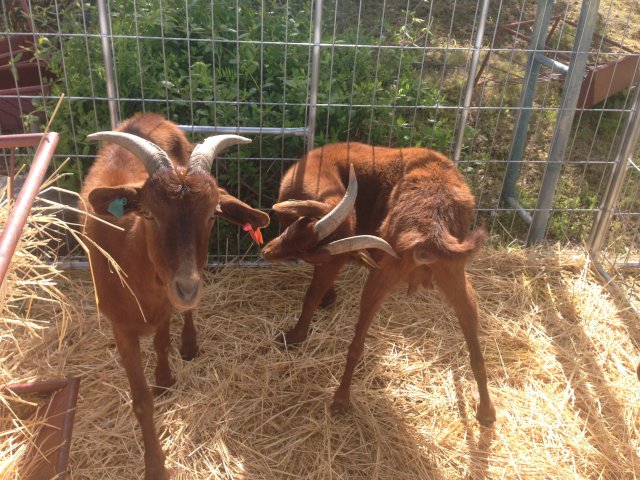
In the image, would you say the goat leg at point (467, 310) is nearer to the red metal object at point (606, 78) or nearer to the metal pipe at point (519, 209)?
the metal pipe at point (519, 209)

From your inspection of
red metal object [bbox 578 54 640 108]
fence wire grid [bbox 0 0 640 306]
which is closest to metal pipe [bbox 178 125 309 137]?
fence wire grid [bbox 0 0 640 306]

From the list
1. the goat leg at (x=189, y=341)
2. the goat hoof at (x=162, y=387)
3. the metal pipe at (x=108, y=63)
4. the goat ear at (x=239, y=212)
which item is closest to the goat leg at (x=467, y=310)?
the goat ear at (x=239, y=212)

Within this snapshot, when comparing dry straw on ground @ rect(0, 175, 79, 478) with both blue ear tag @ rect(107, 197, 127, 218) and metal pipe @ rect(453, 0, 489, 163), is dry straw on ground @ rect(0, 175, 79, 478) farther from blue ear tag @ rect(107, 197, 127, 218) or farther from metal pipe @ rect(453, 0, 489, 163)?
metal pipe @ rect(453, 0, 489, 163)

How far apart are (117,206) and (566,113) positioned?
12.7 feet

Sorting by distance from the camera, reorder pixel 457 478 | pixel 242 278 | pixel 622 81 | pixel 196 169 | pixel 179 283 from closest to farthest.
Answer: pixel 179 283
pixel 196 169
pixel 457 478
pixel 242 278
pixel 622 81

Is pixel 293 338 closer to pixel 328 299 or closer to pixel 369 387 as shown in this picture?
pixel 328 299

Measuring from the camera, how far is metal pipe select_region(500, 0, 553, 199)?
508 cm

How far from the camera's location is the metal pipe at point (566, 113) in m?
4.66

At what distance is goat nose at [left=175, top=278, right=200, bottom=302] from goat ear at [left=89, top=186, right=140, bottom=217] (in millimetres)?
494

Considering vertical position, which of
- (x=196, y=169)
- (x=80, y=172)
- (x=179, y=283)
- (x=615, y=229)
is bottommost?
(x=615, y=229)

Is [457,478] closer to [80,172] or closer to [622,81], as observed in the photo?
[80,172]

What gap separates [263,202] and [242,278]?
744 millimetres

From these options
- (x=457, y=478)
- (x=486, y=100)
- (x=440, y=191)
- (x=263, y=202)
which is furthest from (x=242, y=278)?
(x=486, y=100)

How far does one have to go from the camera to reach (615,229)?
568 centimetres
